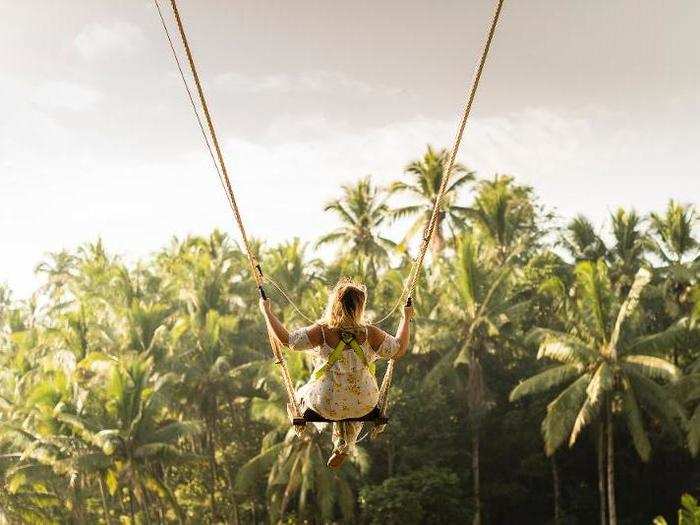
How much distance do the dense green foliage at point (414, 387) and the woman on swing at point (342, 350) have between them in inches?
518

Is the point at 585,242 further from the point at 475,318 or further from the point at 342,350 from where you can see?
the point at 342,350

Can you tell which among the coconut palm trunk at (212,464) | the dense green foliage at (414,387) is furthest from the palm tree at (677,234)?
the coconut palm trunk at (212,464)

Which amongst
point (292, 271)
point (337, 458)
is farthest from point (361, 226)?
point (337, 458)

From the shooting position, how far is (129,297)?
1014 inches

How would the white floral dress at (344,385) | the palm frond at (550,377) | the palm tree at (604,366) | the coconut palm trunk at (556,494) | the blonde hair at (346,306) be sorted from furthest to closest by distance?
the coconut palm trunk at (556,494), the palm frond at (550,377), the palm tree at (604,366), the white floral dress at (344,385), the blonde hair at (346,306)

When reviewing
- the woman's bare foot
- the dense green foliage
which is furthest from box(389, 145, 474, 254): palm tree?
the woman's bare foot

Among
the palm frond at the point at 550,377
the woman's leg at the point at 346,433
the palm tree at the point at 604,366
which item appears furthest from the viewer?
the palm frond at the point at 550,377

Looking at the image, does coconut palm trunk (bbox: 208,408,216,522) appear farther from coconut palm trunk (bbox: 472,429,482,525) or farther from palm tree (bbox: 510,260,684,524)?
palm tree (bbox: 510,260,684,524)

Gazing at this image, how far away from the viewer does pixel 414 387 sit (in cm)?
2211

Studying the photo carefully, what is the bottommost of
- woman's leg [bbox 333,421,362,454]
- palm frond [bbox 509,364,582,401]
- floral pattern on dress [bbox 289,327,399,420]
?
woman's leg [bbox 333,421,362,454]

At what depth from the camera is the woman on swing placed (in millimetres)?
3662

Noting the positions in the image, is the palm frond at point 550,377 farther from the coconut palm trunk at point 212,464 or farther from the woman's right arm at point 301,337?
the woman's right arm at point 301,337

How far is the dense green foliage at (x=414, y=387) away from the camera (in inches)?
672

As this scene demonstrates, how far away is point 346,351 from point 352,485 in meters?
19.9
